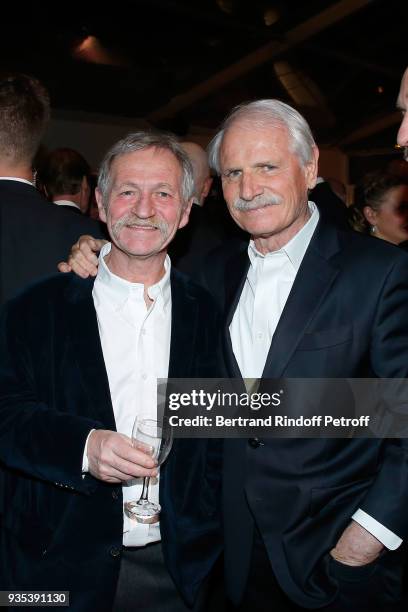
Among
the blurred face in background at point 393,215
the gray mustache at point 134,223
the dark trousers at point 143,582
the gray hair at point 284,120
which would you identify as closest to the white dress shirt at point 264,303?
the gray hair at point 284,120

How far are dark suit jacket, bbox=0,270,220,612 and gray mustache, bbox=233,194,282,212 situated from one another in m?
0.52

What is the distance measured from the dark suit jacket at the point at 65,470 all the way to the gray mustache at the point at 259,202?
1.70 feet

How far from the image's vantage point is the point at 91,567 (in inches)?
76.0

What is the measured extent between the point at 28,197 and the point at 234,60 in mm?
8936

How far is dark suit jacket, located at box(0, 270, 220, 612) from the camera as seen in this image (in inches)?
73.4

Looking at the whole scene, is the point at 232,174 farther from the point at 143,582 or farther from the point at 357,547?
the point at 143,582

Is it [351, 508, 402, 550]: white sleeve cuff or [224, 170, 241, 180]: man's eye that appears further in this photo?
[224, 170, 241, 180]: man's eye

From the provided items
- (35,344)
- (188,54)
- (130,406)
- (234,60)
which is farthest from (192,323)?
(234,60)

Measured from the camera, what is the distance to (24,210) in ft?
8.39

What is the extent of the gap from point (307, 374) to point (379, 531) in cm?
51

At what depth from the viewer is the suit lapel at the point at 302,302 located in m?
1.94

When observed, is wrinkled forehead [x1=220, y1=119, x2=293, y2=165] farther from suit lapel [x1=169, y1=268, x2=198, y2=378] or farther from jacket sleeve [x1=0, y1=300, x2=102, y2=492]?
jacket sleeve [x1=0, y1=300, x2=102, y2=492]

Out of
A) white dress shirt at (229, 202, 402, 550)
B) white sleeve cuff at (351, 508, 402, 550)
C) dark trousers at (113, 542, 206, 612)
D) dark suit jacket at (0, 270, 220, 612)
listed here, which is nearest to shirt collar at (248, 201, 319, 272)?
white dress shirt at (229, 202, 402, 550)

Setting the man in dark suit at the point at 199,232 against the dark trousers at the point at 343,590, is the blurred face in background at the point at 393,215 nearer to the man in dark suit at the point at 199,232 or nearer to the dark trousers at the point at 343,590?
the man in dark suit at the point at 199,232
